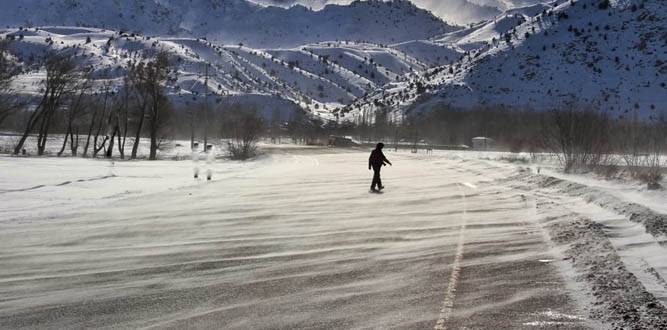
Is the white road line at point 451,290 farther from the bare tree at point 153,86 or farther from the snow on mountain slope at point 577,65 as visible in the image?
the snow on mountain slope at point 577,65

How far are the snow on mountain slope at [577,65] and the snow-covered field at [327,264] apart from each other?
4584 inches

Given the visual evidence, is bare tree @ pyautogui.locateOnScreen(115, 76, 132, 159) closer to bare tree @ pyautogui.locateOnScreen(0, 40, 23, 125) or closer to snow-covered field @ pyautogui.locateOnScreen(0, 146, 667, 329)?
bare tree @ pyautogui.locateOnScreen(0, 40, 23, 125)

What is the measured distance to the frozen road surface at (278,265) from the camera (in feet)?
A: 22.1

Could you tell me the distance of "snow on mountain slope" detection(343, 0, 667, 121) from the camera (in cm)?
12788

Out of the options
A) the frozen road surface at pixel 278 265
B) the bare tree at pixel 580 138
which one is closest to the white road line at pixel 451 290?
the frozen road surface at pixel 278 265

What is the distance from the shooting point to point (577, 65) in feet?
449

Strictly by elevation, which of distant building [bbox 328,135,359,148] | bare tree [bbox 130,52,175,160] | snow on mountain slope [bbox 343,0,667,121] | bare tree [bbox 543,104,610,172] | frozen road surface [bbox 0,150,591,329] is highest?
snow on mountain slope [bbox 343,0,667,121]

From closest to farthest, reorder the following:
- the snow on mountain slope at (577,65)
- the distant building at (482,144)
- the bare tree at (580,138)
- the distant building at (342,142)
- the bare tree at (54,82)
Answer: the bare tree at (580,138)
the bare tree at (54,82)
the distant building at (482,144)
the distant building at (342,142)
the snow on mountain slope at (577,65)

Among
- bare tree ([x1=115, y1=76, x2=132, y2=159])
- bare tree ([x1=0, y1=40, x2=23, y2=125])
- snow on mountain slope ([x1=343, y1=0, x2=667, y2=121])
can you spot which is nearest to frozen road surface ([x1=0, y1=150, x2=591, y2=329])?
bare tree ([x1=0, y1=40, x2=23, y2=125])


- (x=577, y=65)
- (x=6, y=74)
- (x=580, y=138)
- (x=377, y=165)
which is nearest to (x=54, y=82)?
(x=6, y=74)

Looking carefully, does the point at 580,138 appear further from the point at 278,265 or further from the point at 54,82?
the point at 54,82

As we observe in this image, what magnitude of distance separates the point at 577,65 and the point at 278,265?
140732 millimetres

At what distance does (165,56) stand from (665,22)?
414 ft

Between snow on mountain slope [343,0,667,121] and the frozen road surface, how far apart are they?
116375mm
